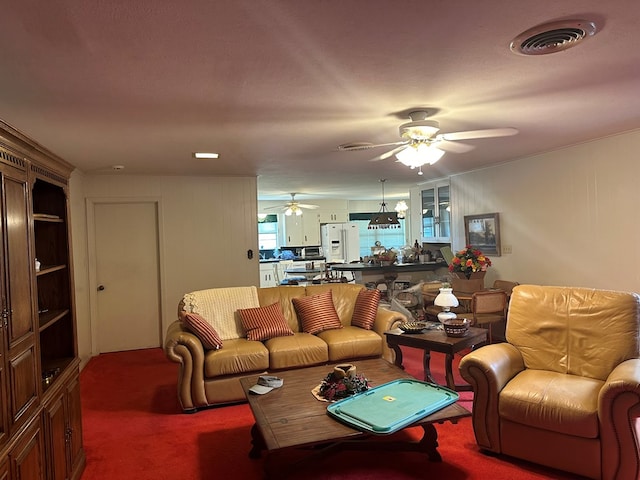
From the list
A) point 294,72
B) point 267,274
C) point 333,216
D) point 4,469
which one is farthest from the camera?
point 333,216

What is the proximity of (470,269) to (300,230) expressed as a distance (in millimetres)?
6045

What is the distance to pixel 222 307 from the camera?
439 cm

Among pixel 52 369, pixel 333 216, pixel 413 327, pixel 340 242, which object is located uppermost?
pixel 333 216

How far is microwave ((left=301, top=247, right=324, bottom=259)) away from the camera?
10.6 m

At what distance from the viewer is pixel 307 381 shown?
3133 millimetres

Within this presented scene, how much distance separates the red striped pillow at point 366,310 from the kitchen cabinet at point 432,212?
2785 mm

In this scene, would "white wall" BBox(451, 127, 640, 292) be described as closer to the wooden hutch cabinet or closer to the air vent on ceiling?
the air vent on ceiling

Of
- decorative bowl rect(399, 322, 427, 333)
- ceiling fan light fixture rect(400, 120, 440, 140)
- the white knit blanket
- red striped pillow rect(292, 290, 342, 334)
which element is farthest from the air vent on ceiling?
the white knit blanket

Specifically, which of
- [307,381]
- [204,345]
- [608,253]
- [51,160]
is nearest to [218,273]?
[204,345]

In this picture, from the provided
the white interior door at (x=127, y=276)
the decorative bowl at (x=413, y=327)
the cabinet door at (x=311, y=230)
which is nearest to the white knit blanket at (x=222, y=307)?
the decorative bowl at (x=413, y=327)

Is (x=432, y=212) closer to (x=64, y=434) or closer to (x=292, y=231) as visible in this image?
(x=292, y=231)

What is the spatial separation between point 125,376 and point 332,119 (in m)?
3.58

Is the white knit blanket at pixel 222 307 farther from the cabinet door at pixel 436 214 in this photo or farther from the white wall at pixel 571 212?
the cabinet door at pixel 436 214

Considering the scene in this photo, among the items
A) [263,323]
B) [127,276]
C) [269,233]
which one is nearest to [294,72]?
[263,323]
